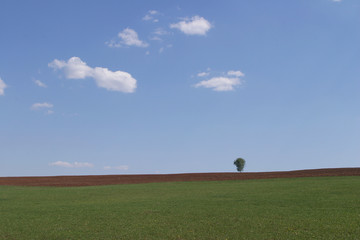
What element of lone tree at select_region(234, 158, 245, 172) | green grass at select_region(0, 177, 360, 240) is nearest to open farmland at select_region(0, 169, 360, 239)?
Answer: green grass at select_region(0, 177, 360, 240)

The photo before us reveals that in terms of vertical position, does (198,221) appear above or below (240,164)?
below

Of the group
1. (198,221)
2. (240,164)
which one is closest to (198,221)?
(198,221)

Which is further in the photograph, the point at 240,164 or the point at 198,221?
the point at 240,164

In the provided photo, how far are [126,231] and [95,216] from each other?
4582mm

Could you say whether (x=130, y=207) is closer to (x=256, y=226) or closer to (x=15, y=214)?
(x=15, y=214)

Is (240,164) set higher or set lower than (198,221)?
higher

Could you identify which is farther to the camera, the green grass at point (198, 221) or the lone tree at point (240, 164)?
the lone tree at point (240, 164)

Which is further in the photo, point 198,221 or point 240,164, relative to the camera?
point 240,164

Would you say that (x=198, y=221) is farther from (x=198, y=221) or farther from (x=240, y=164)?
(x=240, y=164)

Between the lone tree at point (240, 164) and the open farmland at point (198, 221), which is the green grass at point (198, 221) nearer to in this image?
the open farmland at point (198, 221)

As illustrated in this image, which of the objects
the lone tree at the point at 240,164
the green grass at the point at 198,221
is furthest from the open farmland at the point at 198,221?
the lone tree at the point at 240,164

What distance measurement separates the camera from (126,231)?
519 inches

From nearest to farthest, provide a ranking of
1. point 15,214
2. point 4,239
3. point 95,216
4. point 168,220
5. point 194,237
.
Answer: point 194,237 → point 4,239 → point 168,220 → point 95,216 → point 15,214

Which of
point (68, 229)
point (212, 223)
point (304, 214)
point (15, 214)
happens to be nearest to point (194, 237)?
point (212, 223)
